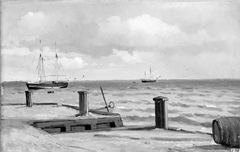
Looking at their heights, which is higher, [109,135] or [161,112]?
[161,112]

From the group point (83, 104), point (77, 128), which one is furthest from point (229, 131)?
point (83, 104)

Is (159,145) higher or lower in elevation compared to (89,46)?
lower

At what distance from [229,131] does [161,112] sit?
1671mm

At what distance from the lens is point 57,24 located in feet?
17.9

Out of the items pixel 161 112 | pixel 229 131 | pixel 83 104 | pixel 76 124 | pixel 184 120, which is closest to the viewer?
pixel 229 131

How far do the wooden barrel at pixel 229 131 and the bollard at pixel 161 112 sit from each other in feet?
4.71

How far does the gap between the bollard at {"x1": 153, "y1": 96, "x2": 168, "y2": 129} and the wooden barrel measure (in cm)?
143

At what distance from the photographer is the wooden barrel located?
429cm

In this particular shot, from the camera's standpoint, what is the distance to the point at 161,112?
19.0ft

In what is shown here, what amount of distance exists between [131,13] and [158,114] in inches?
77.7

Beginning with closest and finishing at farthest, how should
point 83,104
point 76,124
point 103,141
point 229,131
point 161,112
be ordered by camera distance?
point 229,131, point 103,141, point 161,112, point 76,124, point 83,104

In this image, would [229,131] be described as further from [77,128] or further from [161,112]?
[77,128]

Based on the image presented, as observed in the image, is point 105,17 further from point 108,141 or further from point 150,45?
point 108,141

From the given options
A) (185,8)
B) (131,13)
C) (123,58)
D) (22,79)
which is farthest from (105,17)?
(22,79)
